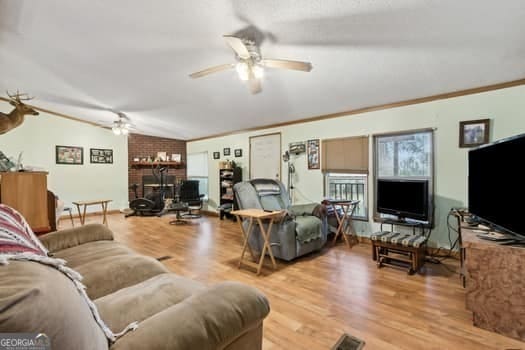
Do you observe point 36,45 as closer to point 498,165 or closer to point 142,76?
point 142,76

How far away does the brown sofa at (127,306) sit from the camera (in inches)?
21.5

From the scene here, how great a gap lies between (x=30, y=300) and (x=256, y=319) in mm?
759

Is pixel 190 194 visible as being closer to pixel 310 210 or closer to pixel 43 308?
pixel 310 210

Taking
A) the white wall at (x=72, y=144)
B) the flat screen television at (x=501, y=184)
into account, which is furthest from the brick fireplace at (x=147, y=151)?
the flat screen television at (x=501, y=184)

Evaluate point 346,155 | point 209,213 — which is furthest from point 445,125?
point 209,213

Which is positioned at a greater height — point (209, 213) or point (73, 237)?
point (73, 237)

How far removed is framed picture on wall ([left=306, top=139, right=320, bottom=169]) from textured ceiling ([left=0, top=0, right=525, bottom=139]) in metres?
0.69

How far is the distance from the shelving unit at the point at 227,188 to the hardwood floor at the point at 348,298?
2.11 m

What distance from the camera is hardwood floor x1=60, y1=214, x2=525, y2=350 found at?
1723 mm

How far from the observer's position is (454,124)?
324 centimetres

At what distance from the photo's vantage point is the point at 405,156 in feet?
12.1

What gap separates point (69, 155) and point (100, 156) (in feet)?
2.25

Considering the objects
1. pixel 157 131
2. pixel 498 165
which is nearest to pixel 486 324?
pixel 498 165

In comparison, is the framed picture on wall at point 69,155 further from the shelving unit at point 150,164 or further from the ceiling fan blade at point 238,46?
the ceiling fan blade at point 238,46
